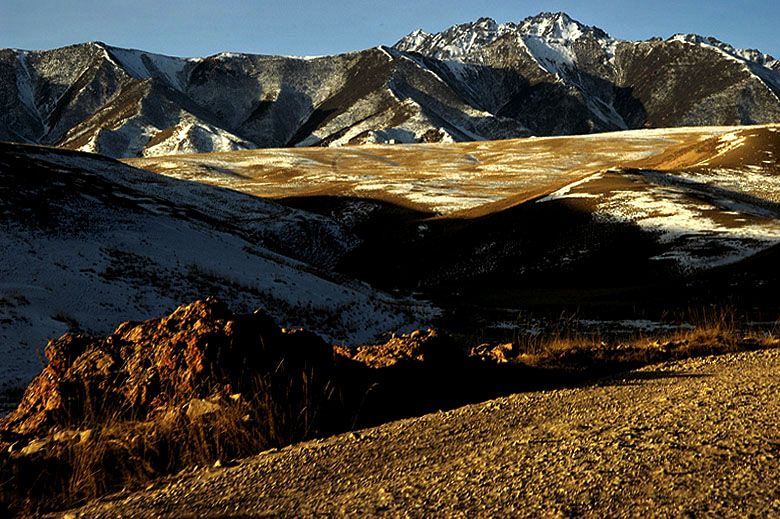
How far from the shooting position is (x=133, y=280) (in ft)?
91.0

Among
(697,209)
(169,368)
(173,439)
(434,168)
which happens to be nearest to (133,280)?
(169,368)

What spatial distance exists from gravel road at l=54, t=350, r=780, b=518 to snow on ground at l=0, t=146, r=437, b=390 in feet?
44.0

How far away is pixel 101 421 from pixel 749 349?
11.4 metres

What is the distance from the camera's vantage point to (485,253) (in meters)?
57.9

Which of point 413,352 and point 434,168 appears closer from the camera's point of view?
point 413,352

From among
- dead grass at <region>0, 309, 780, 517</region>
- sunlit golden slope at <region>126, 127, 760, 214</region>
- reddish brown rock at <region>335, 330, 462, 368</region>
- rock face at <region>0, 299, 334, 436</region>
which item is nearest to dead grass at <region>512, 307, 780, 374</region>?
dead grass at <region>0, 309, 780, 517</region>

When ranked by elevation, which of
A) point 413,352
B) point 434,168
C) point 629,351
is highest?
point 434,168

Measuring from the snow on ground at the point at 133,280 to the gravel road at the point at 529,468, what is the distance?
528 inches

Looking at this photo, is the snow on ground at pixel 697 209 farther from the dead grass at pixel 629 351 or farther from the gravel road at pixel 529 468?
the gravel road at pixel 529 468

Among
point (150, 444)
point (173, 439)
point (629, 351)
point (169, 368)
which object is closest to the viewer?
point (150, 444)

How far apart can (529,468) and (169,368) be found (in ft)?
17.6

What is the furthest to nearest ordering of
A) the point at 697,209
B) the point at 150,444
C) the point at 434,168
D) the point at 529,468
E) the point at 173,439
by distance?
the point at 434,168, the point at 697,209, the point at 173,439, the point at 150,444, the point at 529,468

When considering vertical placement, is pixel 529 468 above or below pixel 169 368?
below

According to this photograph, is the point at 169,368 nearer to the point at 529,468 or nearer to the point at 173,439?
the point at 173,439
